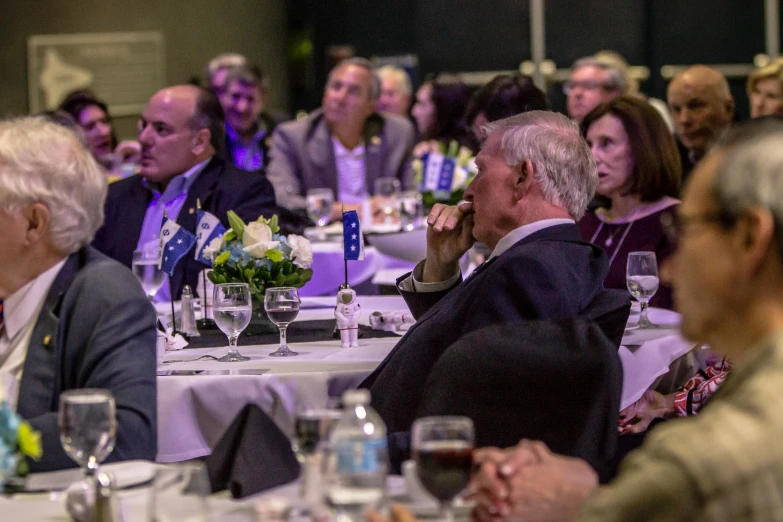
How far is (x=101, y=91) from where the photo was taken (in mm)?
10688

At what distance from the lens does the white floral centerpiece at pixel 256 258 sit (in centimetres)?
337

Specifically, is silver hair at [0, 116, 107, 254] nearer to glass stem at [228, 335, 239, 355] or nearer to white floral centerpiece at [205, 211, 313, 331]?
glass stem at [228, 335, 239, 355]

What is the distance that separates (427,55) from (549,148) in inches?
370

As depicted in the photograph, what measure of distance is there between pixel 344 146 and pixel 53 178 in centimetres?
563

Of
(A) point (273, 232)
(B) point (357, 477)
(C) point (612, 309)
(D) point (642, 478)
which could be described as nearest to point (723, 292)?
(D) point (642, 478)

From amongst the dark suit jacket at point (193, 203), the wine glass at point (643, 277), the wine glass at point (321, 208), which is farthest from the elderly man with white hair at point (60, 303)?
the wine glass at point (321, 208)

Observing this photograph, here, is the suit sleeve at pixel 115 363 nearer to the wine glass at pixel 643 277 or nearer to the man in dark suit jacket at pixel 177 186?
the wine glass at pixel 643 277

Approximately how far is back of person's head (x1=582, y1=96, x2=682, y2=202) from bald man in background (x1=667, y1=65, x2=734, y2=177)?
1.77 meters

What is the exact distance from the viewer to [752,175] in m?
1.35

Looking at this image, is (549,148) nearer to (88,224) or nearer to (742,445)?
(88,224)

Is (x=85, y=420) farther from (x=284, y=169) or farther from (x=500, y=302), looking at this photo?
(x=284, y=169)

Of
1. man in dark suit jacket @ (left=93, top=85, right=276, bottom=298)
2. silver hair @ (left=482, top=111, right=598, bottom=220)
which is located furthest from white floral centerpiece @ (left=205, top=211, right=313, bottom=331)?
man in dark suit jacket @ (left=93, top=85, right=276, bottom=298)

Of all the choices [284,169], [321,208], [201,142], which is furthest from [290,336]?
[284,169]

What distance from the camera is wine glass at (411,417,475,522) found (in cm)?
158
